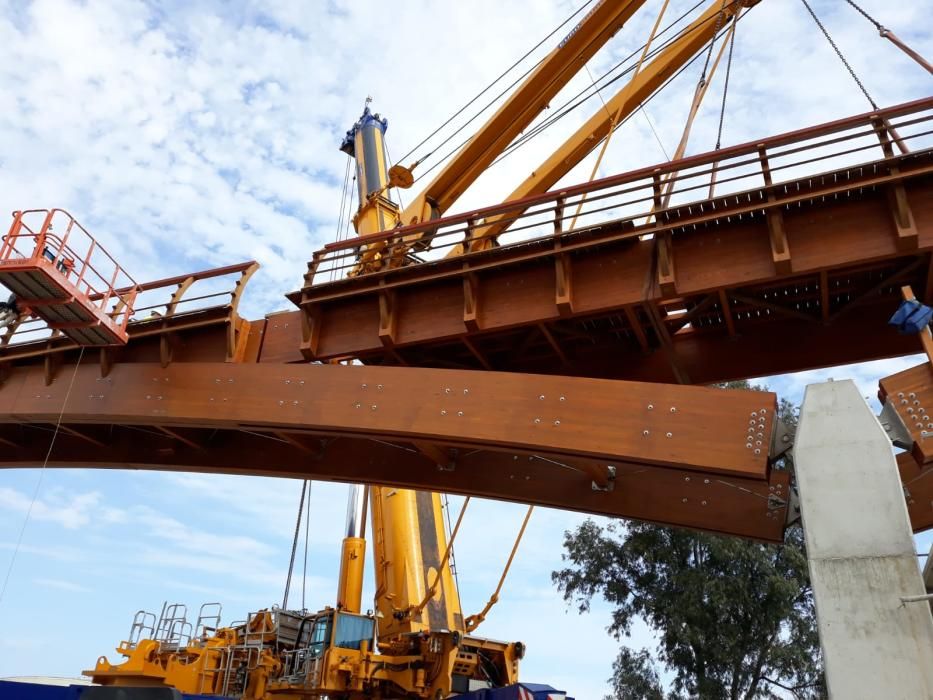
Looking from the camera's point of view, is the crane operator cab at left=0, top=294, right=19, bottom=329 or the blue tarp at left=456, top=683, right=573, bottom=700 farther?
the blue tarp at left=456, top=683, right=573, bottom=700

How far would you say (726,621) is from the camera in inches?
1075

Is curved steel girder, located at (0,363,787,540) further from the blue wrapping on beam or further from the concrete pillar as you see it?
the blue wrapping on beam

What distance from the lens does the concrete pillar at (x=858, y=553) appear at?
5.89 m

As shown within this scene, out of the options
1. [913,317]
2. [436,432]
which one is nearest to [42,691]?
[436,432]

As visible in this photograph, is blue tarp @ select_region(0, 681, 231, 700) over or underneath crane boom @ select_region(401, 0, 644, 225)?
underneath

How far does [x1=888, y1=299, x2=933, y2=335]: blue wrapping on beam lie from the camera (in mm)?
7008

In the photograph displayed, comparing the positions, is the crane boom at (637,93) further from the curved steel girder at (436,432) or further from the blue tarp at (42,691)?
the blue tarp at (42,691)

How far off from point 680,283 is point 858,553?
141 inches

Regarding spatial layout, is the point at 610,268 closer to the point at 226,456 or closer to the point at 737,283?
the point at 737,283

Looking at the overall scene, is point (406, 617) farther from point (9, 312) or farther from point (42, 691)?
point (9, 312)

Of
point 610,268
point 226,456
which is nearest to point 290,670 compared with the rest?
point 226,456

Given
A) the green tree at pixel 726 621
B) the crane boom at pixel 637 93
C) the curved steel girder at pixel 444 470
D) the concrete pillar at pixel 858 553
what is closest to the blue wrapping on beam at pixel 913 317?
the concrete pillar at pixel 858 553

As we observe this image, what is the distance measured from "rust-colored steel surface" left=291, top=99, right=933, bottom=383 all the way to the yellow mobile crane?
237 centimetres

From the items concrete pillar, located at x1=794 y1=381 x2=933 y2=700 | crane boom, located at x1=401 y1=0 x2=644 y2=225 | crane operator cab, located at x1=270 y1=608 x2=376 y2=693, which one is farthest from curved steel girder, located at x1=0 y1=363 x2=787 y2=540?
crane boom, located at x1=401 y1=0 x2=644 y2=225
